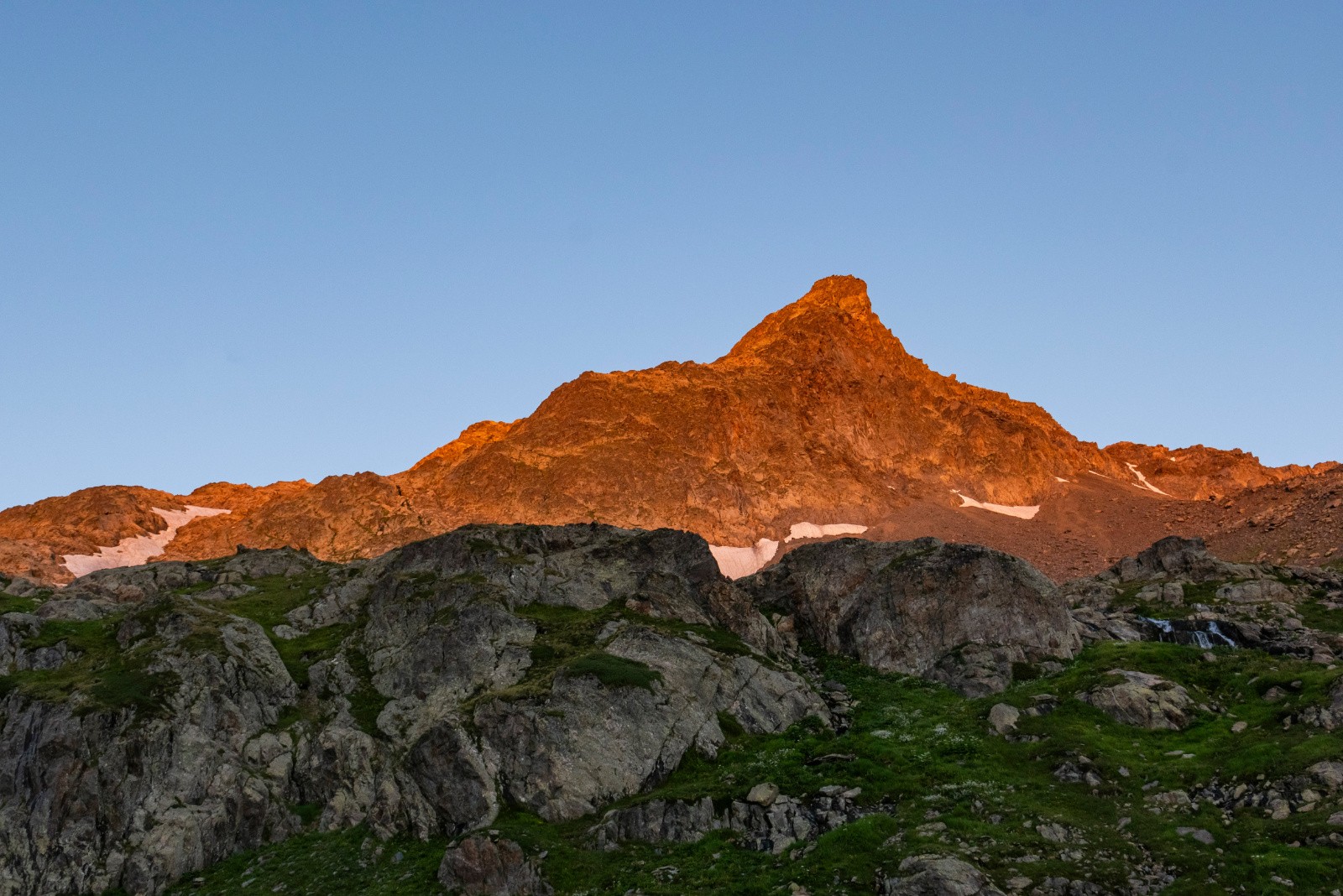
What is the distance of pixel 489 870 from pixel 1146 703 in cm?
3752

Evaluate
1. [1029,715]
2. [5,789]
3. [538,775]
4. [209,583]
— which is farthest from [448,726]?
[209,583]

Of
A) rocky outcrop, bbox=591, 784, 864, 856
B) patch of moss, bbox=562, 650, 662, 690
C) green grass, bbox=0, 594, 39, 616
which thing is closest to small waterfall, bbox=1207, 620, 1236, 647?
rocky outcrop, bbox=591, 784, 864, 856

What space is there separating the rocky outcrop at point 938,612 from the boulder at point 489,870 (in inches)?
1302

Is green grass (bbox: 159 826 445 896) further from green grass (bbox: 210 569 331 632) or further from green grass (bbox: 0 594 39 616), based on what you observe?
green grass (bbox: 0 594 39 616)

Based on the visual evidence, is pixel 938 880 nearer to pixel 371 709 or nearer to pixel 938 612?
pixel 938 612

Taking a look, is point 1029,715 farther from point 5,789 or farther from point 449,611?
point 5,789

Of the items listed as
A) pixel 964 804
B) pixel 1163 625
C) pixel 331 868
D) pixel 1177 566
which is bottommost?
pixel 331 868

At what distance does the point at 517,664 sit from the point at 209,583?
4153 cm

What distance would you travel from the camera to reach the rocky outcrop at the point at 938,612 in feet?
238

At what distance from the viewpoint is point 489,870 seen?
4897cm

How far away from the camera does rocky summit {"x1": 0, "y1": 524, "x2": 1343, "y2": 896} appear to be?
46406mm

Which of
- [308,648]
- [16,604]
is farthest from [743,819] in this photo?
[16,604]

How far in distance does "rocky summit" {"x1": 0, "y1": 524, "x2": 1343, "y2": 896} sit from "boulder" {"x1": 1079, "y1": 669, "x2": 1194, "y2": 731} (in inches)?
7.0

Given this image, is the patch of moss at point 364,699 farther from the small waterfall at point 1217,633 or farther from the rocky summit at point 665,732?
the small waterfall at point 1217,633
